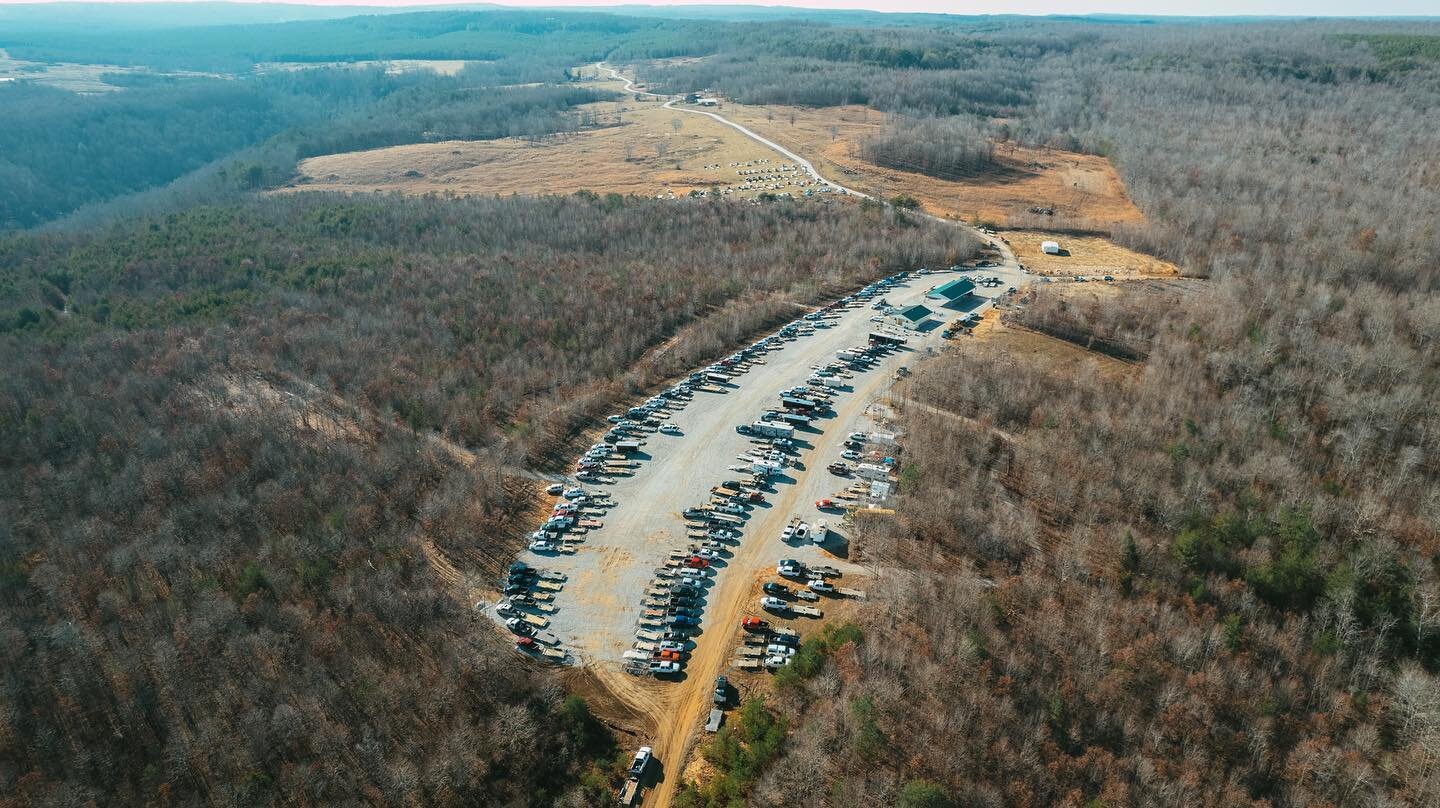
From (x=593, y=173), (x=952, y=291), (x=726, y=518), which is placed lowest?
(x=726, y=518)

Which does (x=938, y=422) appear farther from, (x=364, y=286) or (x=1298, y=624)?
(x=364, y=286)

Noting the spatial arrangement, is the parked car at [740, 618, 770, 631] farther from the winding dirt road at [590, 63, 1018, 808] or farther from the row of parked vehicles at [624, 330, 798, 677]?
the row of parked vehicles at [624, 330, 798, 677]

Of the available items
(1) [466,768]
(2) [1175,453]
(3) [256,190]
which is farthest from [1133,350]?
(3) [256,190]

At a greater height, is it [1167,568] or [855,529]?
[855,529]

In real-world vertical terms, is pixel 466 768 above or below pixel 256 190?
below

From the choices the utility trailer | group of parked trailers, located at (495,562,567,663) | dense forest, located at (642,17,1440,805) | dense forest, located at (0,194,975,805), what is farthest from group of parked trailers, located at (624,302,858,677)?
dense forest, located at (642,17,1440,805)

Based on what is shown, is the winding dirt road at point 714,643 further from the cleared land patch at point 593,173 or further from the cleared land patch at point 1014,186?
the cleared land patch at point 593,173

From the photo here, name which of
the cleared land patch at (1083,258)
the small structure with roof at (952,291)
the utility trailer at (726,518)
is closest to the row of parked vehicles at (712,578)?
the utility trailer at (726,518)

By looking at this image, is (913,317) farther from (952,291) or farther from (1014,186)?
(1014,186)

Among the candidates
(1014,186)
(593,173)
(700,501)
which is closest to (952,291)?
(700,501)
